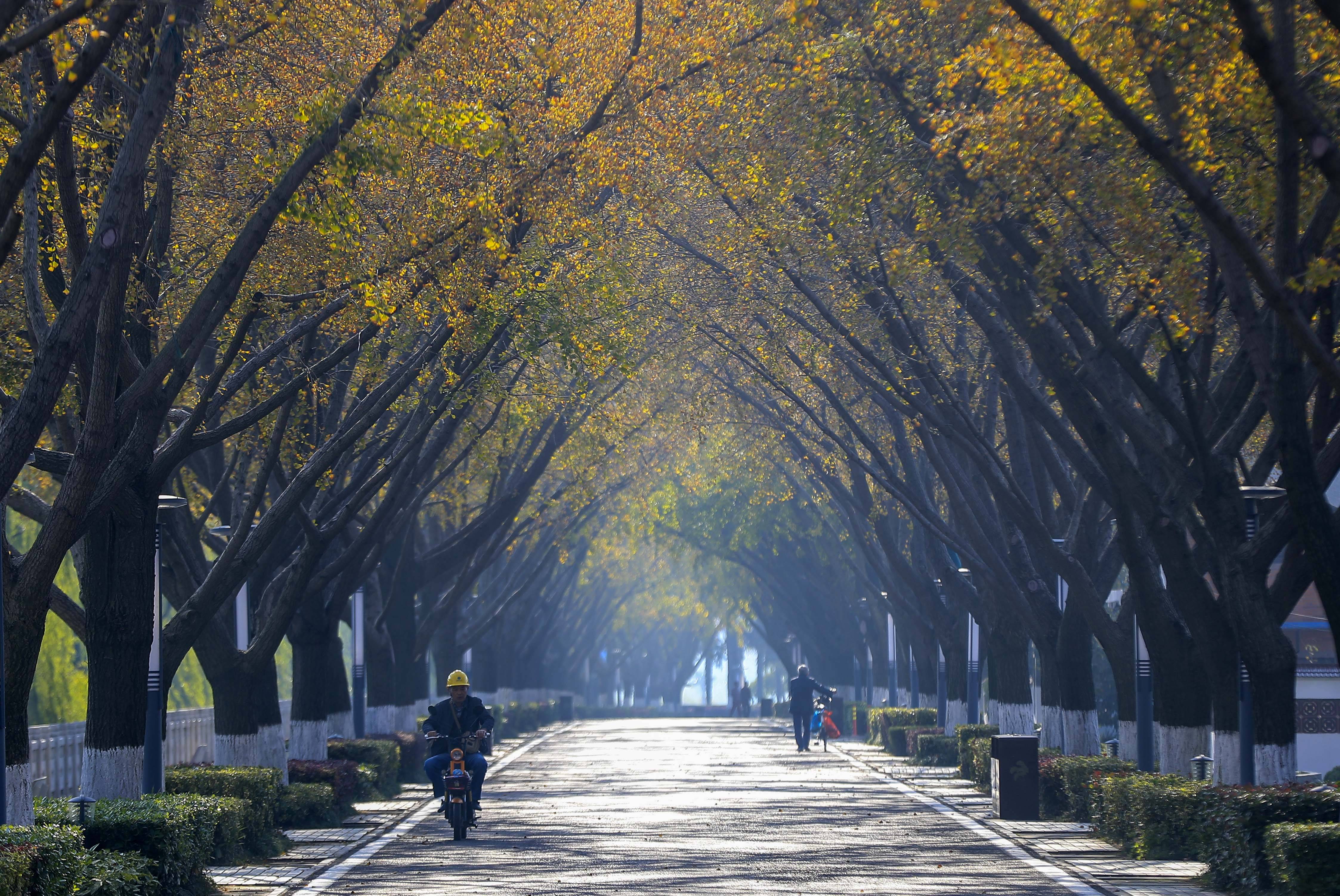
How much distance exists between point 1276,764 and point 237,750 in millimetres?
11335

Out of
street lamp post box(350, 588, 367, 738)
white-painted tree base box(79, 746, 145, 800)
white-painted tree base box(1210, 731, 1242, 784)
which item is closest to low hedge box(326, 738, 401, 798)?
street lamp post box(350, 588, 367, 738)

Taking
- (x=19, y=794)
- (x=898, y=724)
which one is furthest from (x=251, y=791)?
(x=898, y=724)

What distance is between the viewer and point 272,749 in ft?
65.7

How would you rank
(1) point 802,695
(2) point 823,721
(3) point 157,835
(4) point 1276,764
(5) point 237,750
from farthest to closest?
(2) point 823,721
(1) point 802,695
(5) point 237,750
(4) point 1276,764
(3) point 157,835

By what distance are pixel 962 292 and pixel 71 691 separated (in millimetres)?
25602

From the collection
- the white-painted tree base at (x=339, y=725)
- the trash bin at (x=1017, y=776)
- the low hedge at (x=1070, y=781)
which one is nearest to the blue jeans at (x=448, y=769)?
the trash bin at (x=1017, y=776)

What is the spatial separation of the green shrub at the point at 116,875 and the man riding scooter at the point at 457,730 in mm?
6400

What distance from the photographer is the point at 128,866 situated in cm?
1141

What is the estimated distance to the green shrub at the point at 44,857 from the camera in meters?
9.45

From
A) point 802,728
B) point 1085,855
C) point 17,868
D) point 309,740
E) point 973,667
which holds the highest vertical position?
point 973,667

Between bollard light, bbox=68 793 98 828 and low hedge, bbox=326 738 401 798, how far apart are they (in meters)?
11.1

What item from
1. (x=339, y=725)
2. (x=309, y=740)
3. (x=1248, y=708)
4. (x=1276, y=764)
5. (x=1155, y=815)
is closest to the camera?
(x=1276, y=764)

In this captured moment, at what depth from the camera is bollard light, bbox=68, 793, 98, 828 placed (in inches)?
474

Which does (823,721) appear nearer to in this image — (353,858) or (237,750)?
(237,750)
